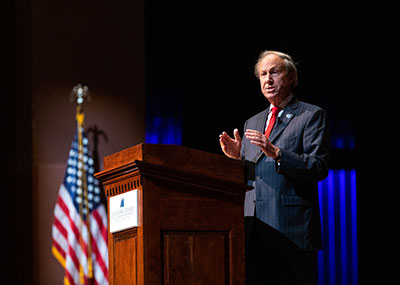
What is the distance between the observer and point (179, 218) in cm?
169

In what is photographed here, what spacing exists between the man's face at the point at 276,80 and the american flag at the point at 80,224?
7.04ft

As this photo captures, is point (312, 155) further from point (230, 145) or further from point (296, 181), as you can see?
point (230, 145)

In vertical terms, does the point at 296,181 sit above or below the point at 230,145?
below

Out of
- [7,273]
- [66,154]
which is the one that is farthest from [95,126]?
[7,273]

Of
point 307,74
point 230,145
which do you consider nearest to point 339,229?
point 307,74

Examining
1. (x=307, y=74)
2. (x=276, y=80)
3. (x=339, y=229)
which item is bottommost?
(x=339, y=229)

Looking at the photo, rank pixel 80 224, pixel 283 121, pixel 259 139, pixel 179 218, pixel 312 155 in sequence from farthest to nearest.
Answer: pixel 80 224 → pixel 283 121 → pixel 312 155 → pixel 259 139 → pixel 179 218

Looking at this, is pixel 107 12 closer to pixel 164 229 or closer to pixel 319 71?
pixel 319 71

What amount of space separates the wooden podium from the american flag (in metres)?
2.45

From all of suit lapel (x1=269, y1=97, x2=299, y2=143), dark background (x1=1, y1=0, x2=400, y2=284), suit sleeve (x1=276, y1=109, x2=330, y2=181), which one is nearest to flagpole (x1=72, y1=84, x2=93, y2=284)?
dark background (x1=1, y1=0, x2=400, y2=284)

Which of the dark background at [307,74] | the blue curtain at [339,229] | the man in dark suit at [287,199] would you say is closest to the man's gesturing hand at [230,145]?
the man in dark suit at [287,199]

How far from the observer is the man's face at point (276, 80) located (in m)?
2.59

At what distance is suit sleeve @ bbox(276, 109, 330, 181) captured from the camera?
2.17 meters

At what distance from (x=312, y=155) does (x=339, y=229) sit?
274cm
